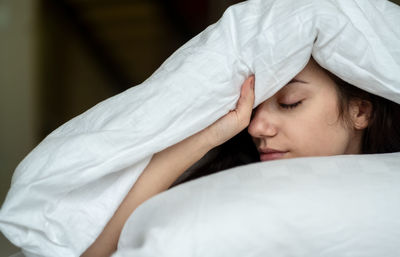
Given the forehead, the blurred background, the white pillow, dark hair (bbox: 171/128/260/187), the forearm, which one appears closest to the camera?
the white pillow

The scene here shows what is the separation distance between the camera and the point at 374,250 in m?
0.61

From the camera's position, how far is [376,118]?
3.15 ft

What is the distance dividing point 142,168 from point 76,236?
5.2 inches

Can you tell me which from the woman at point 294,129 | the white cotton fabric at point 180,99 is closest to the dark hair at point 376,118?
the woman at point 294,129

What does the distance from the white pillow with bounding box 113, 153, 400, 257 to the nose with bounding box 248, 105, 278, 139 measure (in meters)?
0.21

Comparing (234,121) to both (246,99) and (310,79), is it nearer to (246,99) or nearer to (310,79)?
(246,99)

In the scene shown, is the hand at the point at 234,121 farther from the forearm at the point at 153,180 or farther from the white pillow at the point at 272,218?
the white pillow at the point at 272,218

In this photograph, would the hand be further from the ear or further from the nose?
the ear

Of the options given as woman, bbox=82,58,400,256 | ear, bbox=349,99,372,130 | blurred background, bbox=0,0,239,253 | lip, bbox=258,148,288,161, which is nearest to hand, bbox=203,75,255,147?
woman, bbox=82,58,400,256

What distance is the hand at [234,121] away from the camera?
0.78m

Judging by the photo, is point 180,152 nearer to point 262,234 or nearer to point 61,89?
point 262,234

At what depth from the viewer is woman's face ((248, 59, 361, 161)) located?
848 millimetres

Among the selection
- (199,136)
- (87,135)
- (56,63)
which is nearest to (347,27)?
(199,136)

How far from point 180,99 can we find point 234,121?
113mm
